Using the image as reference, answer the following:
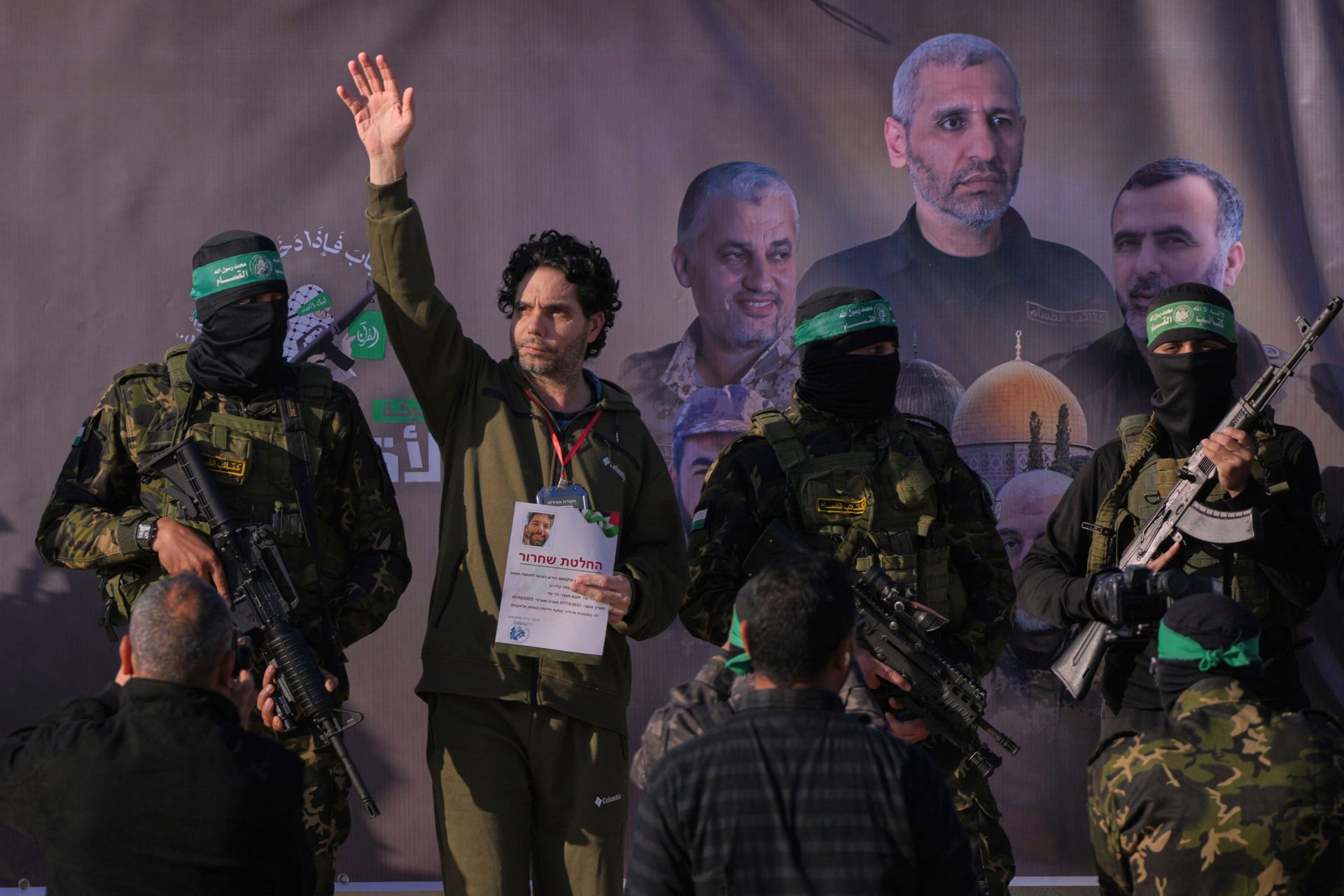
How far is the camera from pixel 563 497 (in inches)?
150

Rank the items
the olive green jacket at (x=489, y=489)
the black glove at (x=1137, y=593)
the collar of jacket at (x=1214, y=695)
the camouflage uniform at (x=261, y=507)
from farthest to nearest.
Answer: the black glove at (x=1137, y=593)
the olive green jacket at (x=489, y=489)
the camouflage uniform at (x=261, y=507)
the collar of jacket at (x=1214, y=695)

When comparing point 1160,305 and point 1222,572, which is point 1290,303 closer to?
point 1160,305

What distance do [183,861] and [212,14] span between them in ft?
12.5

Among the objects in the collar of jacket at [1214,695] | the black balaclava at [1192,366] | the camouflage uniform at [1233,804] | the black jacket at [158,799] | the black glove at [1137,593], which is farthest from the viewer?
the black balaclava at [1192,366]

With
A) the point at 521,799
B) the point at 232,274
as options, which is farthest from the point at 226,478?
the point at 521,799

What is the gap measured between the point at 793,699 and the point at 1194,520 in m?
2.33

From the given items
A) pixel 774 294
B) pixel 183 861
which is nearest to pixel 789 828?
pixel 183 861

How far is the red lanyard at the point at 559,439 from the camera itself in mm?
3887

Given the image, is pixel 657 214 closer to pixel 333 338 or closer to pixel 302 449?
pixel 333 338

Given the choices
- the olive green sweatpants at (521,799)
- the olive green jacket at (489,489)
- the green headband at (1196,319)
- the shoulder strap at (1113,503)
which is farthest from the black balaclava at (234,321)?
the green headband at (1196,319)

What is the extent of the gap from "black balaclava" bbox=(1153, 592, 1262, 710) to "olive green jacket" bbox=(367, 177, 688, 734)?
4.58 feet

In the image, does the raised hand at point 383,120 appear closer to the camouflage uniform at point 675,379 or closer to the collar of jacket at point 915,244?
the camouflage uniform at point 675,379

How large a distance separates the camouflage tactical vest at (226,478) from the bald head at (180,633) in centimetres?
97

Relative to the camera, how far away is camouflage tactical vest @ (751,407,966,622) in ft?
12.8
